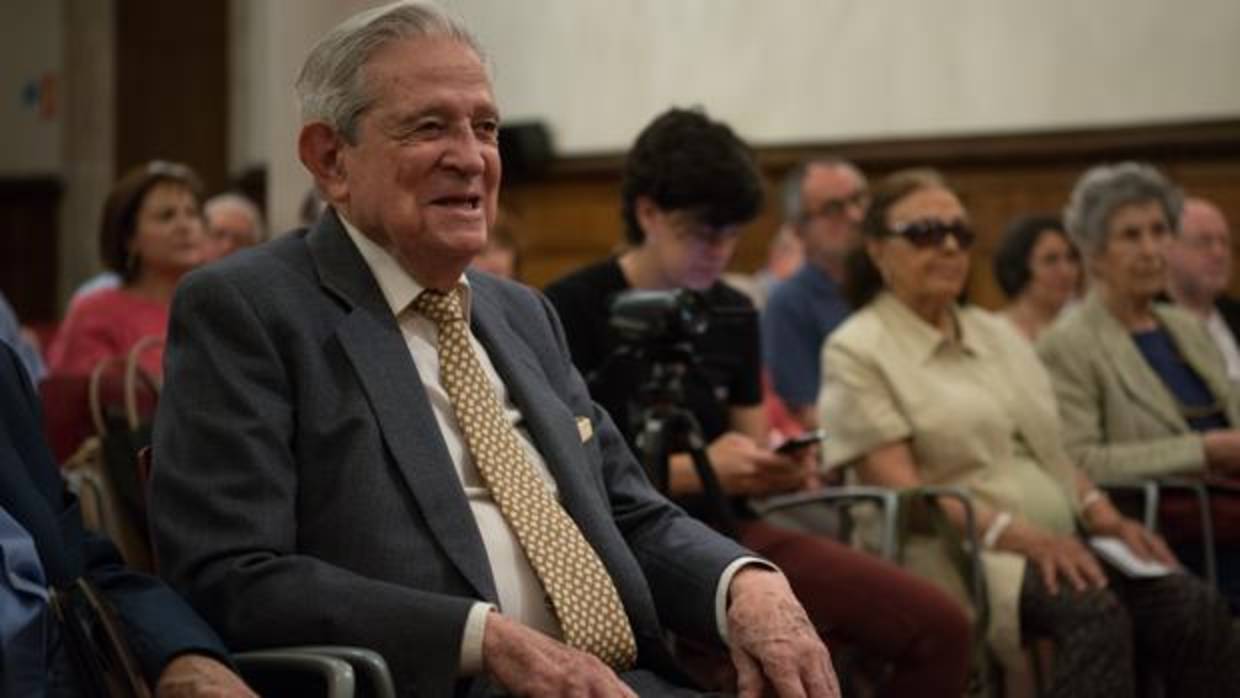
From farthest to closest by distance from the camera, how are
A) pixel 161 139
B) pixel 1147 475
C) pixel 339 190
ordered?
pixel 161 139
pixel 1147 475
pixel 339 190

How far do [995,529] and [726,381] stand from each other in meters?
0.66

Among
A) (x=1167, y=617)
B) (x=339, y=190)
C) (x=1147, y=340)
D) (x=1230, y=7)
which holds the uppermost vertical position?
(x=1230, y=7)

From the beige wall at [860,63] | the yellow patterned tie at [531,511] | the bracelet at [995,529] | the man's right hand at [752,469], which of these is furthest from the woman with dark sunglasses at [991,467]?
the beige wall at [860,63]

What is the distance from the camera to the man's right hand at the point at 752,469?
3494mm

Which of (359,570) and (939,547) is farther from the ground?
(359,570)

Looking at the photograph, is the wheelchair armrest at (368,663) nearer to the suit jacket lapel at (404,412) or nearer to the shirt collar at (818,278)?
the suit jacket lapel at (404,412)

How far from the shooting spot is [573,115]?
9.40 m

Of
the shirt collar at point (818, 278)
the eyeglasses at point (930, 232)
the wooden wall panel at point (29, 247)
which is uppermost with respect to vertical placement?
the eyeglasses at point (930, 232)

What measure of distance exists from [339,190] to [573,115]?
6.96m

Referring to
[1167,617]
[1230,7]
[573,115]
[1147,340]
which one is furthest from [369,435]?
[573,115]

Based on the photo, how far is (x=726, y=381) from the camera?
3953 millimetres

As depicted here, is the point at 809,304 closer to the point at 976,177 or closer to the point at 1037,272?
the point at 1037,272

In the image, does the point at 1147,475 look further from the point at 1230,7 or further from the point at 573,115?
→ the point at 573,115

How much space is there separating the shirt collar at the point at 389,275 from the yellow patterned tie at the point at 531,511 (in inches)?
1.0
